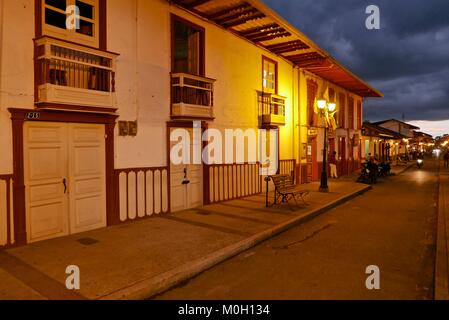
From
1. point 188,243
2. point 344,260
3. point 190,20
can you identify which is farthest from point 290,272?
point 190,20

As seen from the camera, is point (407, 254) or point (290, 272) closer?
point (290, 272)

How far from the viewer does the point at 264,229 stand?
7.98 m

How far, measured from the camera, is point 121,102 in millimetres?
8367

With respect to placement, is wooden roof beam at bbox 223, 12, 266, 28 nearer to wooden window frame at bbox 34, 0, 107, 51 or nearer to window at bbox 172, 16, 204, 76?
window at bbox 172, 16, 204, 76

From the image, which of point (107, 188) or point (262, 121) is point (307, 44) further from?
point (107, 188)

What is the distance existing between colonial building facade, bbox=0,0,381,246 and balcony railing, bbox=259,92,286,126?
6cm

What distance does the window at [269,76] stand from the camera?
46.8 ft

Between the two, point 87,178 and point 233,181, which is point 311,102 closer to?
point 233,181

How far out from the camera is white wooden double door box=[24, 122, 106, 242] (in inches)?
267

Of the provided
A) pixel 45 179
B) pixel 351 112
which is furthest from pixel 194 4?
pixel 351 112

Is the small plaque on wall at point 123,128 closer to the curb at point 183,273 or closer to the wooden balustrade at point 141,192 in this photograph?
the wooden balustrade at point 141,192

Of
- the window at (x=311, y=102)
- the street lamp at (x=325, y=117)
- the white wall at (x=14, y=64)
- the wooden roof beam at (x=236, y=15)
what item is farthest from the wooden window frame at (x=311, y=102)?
the white wall at (x=14, y=64)

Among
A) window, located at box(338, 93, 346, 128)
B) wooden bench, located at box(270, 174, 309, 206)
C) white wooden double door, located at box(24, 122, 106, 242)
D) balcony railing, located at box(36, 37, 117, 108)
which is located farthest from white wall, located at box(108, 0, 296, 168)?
window, located at box(338, 93, 346, 128)

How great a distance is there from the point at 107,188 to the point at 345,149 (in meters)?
19.7
